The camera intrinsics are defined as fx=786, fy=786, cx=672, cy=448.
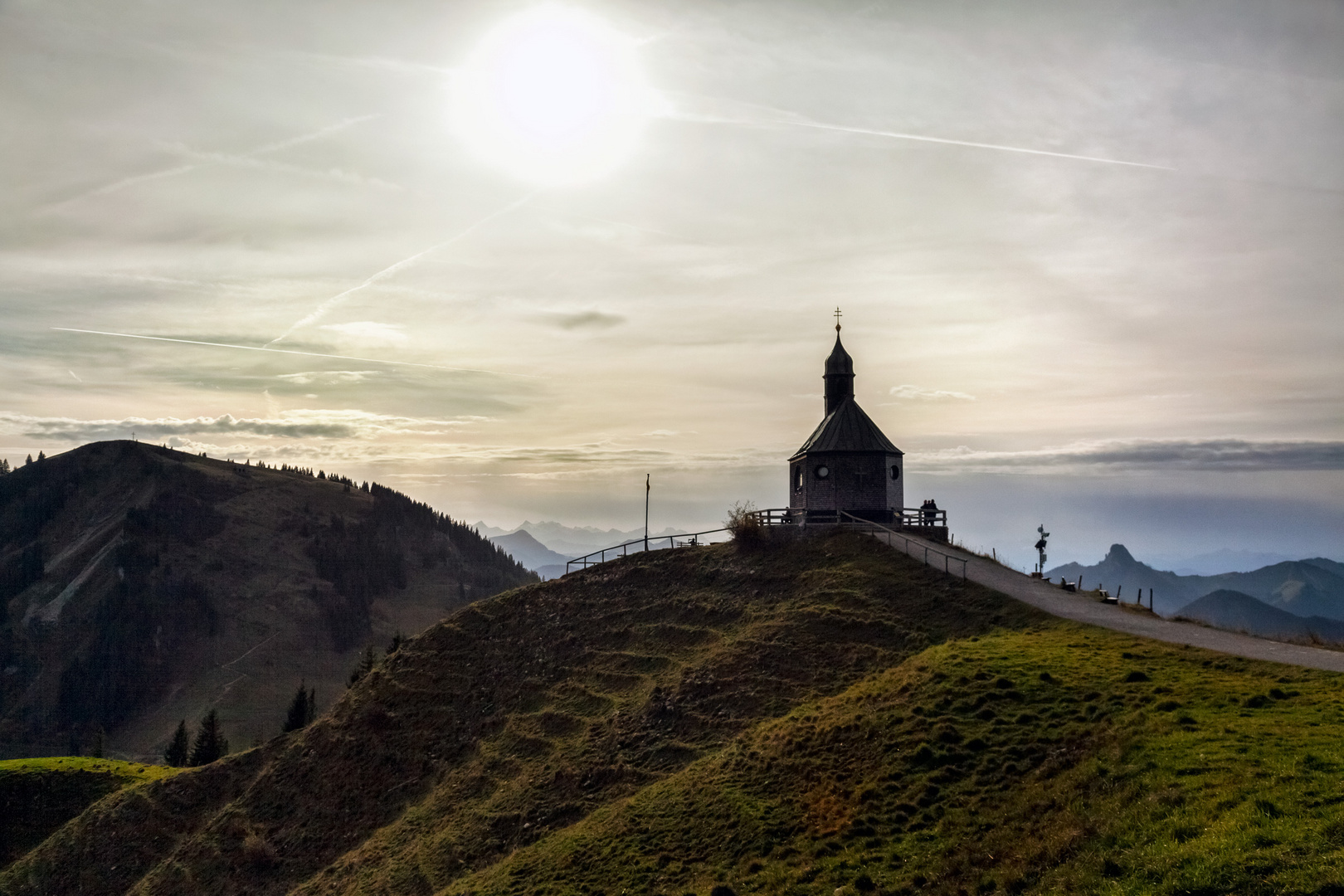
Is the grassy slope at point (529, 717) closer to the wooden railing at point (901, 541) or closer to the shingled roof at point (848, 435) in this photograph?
the wooden railing at point (901, 541)

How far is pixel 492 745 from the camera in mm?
42531

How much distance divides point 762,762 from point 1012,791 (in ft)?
31.8

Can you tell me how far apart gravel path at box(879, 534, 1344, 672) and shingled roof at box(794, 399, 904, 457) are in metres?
8.94

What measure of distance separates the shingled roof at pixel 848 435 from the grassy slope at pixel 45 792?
5322 cm

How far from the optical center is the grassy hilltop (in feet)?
60.2

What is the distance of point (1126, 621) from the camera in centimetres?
3441

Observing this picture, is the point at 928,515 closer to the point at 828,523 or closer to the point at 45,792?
the point at 828,523

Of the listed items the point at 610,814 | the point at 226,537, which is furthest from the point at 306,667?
the point at 610,814

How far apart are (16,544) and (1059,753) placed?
251m

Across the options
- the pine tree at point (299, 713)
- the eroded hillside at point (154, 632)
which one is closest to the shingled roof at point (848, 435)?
the pine tree at point (299, 713)

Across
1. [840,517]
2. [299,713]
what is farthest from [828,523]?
[299,713]

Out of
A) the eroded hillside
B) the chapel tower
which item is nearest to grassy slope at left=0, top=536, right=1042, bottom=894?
the chapel tower

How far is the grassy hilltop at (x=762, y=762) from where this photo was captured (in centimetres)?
1834

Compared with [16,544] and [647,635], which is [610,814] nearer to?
[647,635]
